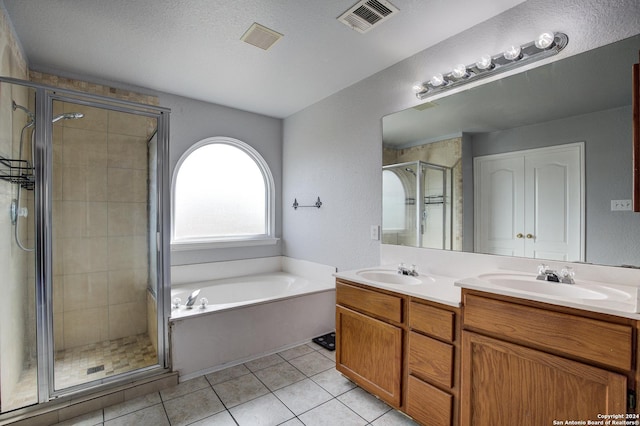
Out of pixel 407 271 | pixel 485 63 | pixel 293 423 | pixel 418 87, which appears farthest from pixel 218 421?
pixel 485 63

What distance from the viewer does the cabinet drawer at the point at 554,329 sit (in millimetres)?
1046

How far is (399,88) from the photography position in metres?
2.44

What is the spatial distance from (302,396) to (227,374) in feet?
2.17

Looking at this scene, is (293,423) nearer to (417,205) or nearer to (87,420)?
(87,420)

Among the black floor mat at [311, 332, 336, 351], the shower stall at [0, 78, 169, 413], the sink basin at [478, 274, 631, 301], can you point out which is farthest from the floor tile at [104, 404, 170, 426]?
the sink basin at [478, 274, 631, 301]

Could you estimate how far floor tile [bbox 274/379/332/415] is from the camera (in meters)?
1.91

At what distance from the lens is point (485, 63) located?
1.84 metres

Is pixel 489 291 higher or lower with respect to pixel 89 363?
higher

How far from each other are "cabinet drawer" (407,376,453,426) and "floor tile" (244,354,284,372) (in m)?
1.20

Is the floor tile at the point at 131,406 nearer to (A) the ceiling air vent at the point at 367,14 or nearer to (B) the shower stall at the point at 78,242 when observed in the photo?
(B) the shower stall at the point at 78,242

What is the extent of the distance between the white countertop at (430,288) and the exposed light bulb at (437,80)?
1350mm

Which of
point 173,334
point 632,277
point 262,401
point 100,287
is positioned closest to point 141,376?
point 173,334

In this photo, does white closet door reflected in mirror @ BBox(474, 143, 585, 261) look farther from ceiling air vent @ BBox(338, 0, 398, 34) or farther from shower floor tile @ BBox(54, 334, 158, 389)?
shower floor tile @ BBox(54, 334, 158, 389)

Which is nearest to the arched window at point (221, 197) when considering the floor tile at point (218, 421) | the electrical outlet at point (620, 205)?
the floor tile at point (218, 421)
